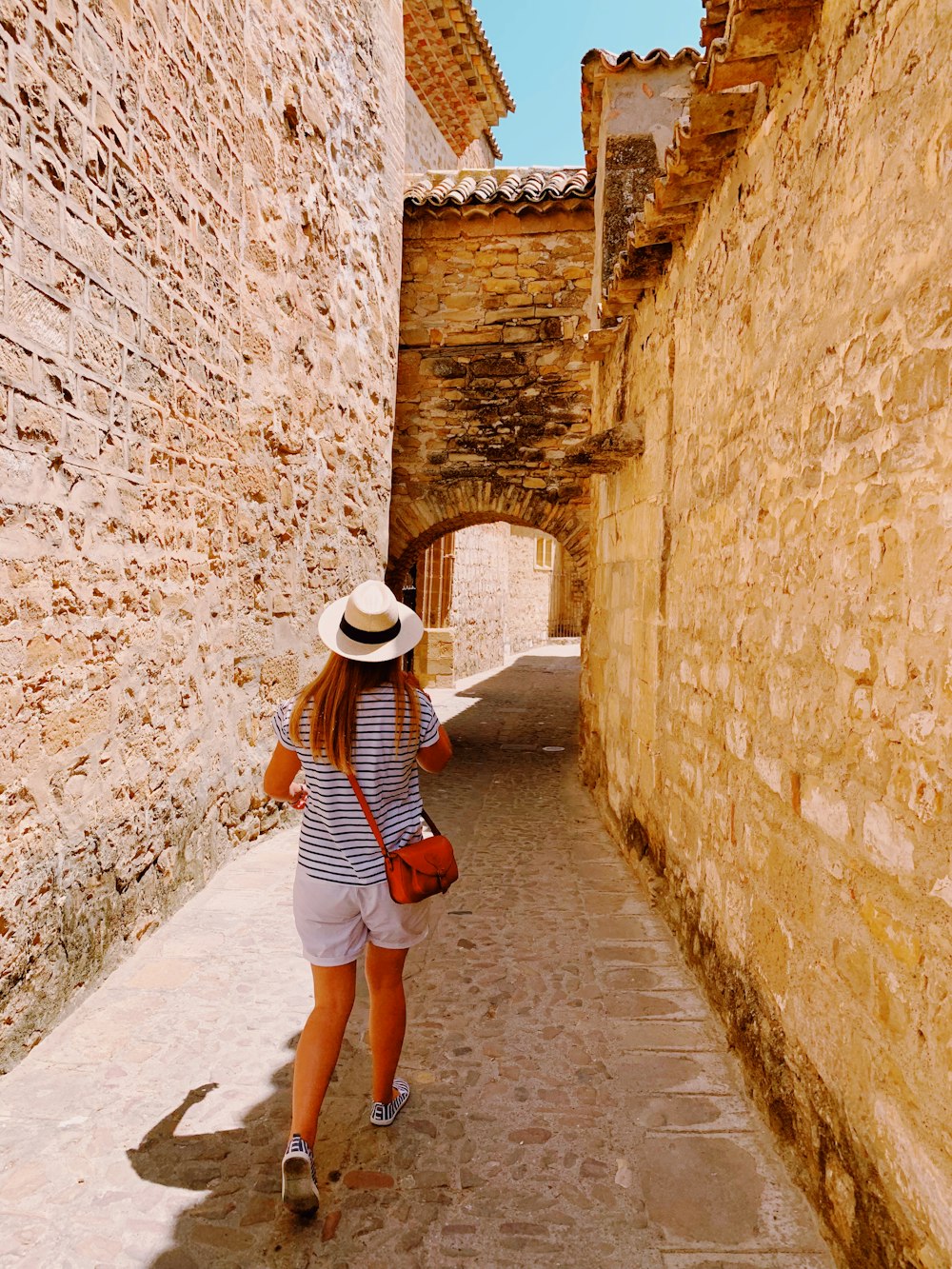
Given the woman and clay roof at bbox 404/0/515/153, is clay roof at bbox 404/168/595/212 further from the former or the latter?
the woman

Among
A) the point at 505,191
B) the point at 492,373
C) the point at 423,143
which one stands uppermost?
the point at 423,143

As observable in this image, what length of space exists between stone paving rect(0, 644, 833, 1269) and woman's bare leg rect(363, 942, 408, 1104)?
0.22m

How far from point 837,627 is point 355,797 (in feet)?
4.17

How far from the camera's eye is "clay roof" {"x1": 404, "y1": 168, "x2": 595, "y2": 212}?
841 cm

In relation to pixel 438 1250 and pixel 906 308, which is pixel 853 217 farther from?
pixel 438 1250

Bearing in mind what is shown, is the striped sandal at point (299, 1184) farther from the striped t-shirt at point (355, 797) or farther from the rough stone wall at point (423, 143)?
the rough stone wall at point (423, 143)

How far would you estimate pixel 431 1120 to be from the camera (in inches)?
99.7

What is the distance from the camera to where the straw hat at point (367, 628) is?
227cm

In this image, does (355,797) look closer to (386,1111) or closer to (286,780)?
(286,780)

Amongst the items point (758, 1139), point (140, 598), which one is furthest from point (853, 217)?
point (140, 598)

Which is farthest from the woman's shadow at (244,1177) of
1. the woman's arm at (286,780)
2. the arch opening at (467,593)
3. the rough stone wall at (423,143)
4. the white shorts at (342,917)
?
the rough stone wall at (423,143)

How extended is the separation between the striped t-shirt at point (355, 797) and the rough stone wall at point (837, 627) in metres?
1.07

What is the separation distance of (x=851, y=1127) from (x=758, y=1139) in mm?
641

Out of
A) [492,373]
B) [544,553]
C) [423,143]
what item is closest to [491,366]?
[492,373]
